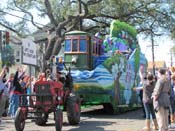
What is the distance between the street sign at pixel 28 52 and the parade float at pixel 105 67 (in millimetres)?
2235

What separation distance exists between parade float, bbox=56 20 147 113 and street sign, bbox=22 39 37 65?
2235 mm

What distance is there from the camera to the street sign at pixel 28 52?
1404cm

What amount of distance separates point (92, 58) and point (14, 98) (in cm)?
400

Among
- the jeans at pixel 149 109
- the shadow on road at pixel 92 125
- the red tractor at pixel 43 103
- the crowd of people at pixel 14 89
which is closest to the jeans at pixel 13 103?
the crowd of people at pixel 14 89

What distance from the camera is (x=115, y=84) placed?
57.1ft

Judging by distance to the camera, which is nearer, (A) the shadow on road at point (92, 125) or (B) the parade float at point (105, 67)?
(A) the shadow on road at point (92, 125)

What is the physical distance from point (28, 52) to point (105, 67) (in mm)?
3747

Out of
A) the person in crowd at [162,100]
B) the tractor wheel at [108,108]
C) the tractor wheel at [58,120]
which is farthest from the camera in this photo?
the tractor wheel at [108,108]

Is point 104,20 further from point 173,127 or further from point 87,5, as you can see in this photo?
point 173,127

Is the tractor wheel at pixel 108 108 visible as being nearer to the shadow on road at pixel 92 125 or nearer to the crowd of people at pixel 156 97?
the shadow on road at pixel 92 125

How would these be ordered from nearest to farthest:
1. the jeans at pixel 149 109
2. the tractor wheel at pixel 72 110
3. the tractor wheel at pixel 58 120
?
1. the tractor wheel at pixel 58 120
2. the jeans at pixel 149 109
3. the tractor wheel at pixel 72 110

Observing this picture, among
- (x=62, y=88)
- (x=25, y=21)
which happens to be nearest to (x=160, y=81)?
(x=62, y=88)

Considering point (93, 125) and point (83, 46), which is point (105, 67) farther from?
point (93, 125)

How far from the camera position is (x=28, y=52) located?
14.4m
